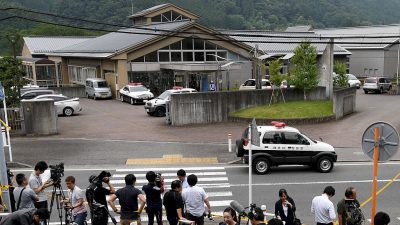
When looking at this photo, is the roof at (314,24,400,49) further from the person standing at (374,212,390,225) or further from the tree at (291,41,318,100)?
the person standing at (374,212,390,225)

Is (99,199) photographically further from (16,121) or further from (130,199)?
(16,121)

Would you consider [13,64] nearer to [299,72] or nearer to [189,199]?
[299,72]

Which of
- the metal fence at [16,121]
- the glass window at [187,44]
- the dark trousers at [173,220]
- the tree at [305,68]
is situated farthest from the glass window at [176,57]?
the dark trousers at [173,220]

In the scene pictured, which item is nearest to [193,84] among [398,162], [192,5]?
[398,162]

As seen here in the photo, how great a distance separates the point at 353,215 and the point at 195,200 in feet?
10.6

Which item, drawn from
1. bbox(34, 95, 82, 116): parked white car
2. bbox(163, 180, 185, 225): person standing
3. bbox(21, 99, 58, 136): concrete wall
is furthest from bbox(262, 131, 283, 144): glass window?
bbox(34, 95, 82, 116): parked white car

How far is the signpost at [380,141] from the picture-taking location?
27.1ft

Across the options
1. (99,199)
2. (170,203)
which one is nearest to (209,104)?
(170,203)

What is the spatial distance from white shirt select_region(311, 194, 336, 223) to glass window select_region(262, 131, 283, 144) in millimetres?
7112

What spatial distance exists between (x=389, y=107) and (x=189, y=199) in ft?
86.9

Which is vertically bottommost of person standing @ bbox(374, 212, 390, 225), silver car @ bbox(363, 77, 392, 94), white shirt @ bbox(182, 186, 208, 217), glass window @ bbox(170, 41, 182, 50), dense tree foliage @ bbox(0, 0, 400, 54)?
white shirt @ bbox(182, 186, 208, 217)

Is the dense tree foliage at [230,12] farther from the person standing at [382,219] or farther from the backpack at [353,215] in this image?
the person standing at [382,219]

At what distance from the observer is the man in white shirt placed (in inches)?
341

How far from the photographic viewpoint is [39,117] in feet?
Result: 75.8
